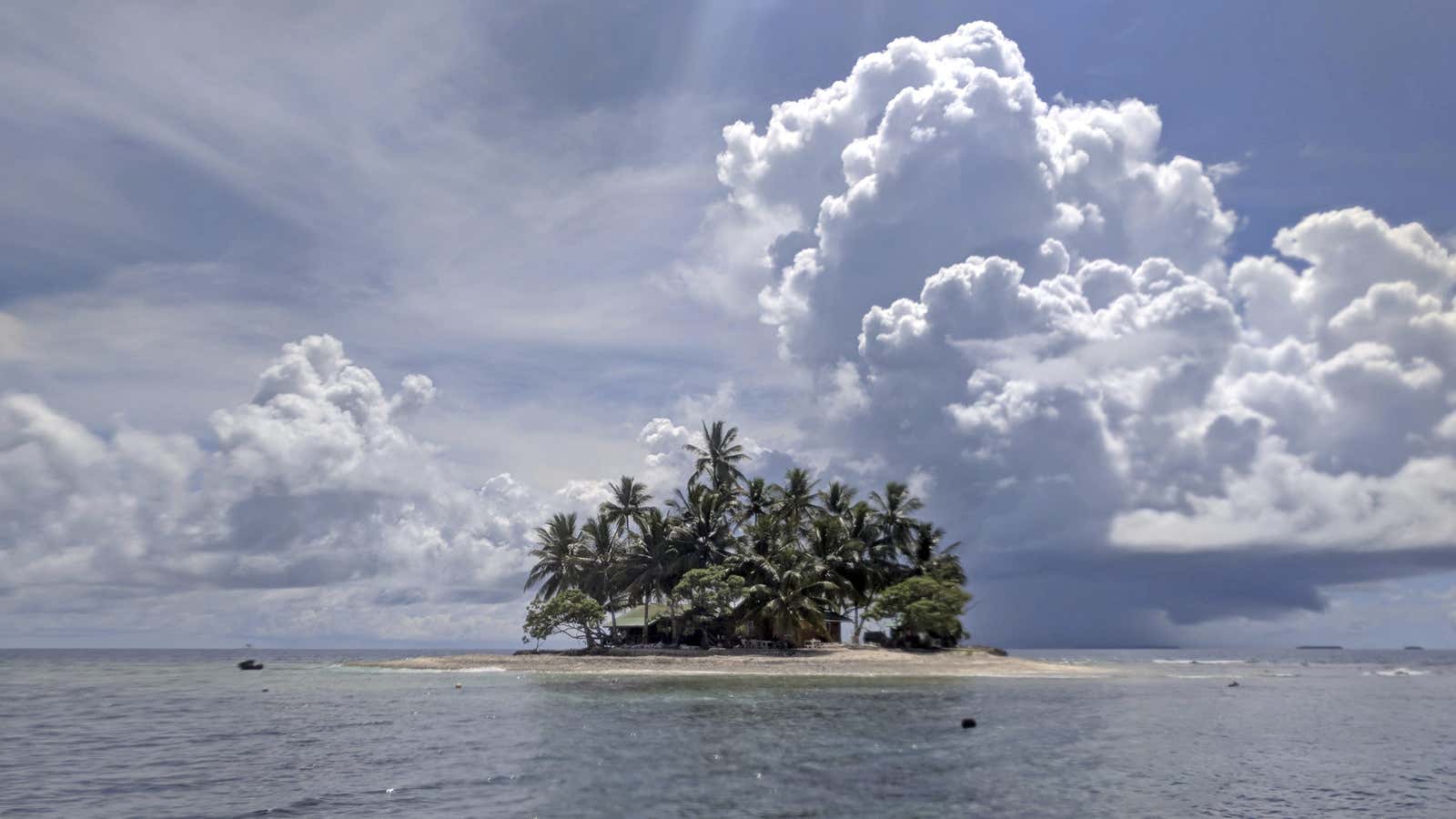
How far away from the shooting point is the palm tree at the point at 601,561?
86.9m

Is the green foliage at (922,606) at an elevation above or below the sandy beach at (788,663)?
above

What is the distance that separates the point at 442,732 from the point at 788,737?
528 inches

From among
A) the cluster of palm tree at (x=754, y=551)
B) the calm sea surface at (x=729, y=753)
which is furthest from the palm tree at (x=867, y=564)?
the calm sea surface at (x=729, y=753)

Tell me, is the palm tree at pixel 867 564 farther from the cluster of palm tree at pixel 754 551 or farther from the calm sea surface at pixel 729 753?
the calm sea surface at pixel 729 753

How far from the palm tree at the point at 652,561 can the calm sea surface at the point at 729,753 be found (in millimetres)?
27848

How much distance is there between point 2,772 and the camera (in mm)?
28031

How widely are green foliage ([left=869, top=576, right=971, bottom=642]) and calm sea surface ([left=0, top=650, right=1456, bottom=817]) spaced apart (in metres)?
21.3

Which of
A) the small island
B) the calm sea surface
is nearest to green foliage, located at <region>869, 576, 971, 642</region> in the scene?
the small island

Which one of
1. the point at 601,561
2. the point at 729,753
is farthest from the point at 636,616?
the point at 729,753

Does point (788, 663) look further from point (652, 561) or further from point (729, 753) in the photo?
point (729, 753)

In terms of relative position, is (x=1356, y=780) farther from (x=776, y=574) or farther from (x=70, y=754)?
(x=776, y=574)

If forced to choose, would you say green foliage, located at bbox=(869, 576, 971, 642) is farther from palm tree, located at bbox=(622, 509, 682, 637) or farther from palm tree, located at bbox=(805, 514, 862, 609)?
palm tree, located at bbox=(622, 509, 682, 637)

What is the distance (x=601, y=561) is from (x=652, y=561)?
5.85 metres

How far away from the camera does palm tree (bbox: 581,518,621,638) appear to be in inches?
3423
